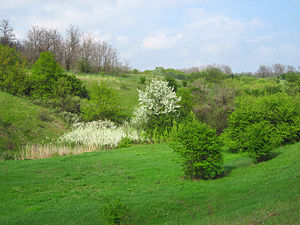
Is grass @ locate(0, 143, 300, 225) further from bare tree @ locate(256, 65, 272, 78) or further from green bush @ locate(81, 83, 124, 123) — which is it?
bare tree @ locate(256, 65, 272, 78)

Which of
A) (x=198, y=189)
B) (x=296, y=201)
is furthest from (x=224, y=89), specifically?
(x=296, y=201)

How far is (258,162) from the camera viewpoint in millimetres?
12977

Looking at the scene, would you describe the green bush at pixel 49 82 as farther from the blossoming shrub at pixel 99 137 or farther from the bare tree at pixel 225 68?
the bare tree at pixel 225 68

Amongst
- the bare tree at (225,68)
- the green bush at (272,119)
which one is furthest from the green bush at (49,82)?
the bare tree at (225,68)

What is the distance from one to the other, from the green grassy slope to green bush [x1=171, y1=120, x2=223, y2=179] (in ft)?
44.9

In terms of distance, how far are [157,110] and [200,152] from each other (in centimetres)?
1611

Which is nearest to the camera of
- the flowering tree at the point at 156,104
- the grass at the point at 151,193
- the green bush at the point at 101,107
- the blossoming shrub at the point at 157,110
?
the grass at the point at 151,193

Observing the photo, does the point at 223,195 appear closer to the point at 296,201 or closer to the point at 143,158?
the point at 296,201

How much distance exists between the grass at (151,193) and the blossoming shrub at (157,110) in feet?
38.8

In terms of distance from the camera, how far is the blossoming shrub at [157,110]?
26.7m

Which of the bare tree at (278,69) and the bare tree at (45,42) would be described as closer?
the bare tree at (45,42)

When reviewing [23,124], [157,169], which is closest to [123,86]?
[23,124]

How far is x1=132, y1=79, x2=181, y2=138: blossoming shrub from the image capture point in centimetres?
2669

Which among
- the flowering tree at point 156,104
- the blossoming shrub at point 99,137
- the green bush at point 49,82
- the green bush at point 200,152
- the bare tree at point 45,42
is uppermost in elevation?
the bare tree at point 45,42
